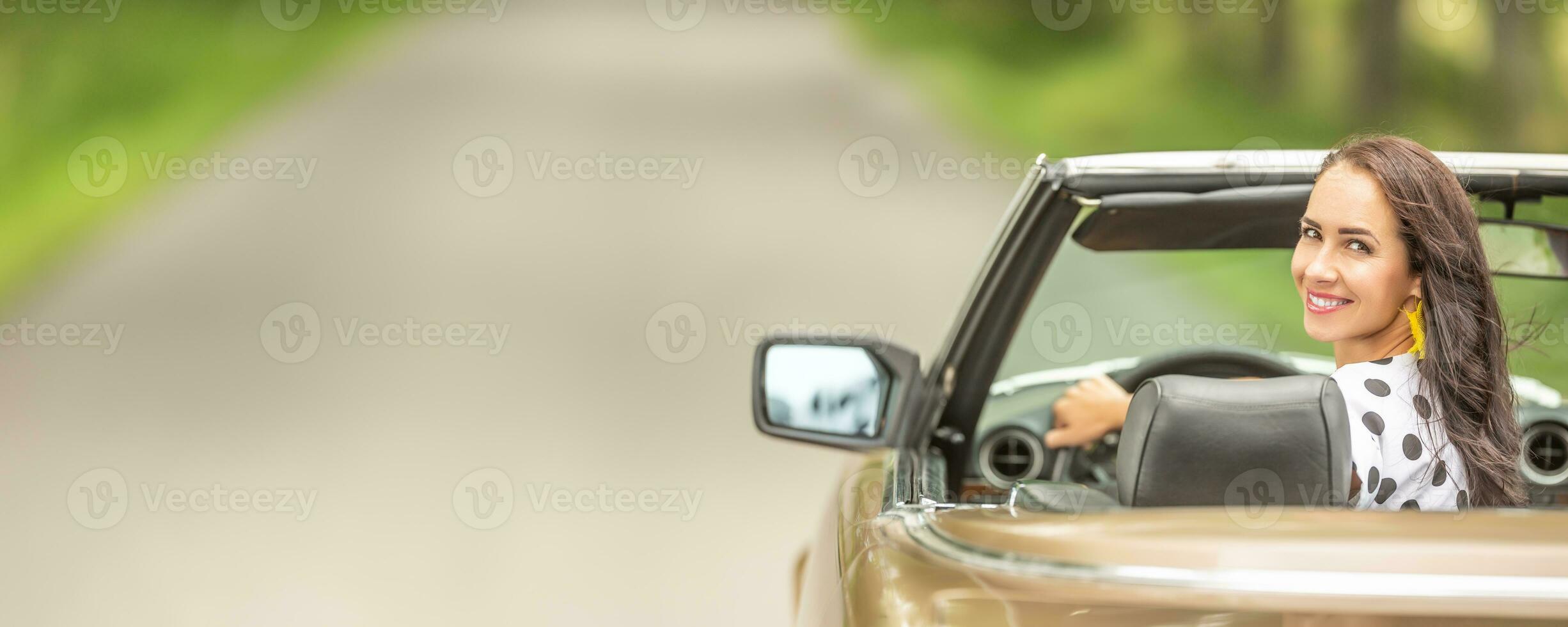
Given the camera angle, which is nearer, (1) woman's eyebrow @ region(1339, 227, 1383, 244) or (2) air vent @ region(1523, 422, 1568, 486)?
(1) woman's eyebrow @ region(1339, 227, 1383, 244)

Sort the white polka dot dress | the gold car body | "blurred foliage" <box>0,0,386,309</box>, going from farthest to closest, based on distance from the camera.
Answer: "blurred foliage" <box>0,0,386,309</box> < the white polka dot dress < the gold car body

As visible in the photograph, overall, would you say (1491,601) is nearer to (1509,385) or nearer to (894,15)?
(1509,385)

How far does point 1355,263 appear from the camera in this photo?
1337 mm

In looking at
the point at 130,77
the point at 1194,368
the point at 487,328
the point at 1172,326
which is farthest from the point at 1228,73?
the point at 130,77

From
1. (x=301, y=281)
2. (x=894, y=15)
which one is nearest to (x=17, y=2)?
(x=301, y=281)

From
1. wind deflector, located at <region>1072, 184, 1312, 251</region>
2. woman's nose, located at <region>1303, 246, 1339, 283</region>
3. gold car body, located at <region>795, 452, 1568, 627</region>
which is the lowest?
gold car body, located at <region>795, 452, 1568, 627</region>

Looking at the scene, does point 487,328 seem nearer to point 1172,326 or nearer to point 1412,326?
point 1172,326

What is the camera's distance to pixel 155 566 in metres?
4.58

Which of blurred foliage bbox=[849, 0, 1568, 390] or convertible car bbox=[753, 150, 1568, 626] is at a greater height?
blurred foliage bbox=[849, 0, 1568, 390]

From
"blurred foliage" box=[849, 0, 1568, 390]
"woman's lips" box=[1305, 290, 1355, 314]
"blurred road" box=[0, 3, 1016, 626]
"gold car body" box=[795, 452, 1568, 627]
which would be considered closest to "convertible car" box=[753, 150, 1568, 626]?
"gold car body" box=[795, 452, 1568, 627]

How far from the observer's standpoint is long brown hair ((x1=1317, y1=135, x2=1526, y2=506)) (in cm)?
133

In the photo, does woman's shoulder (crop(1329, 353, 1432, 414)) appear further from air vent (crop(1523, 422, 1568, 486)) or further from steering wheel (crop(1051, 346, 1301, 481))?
air vent (crop(1523, 422, 1568, 486))

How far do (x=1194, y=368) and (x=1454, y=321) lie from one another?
0.96 metres

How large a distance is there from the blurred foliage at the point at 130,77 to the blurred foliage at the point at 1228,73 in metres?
5.22
